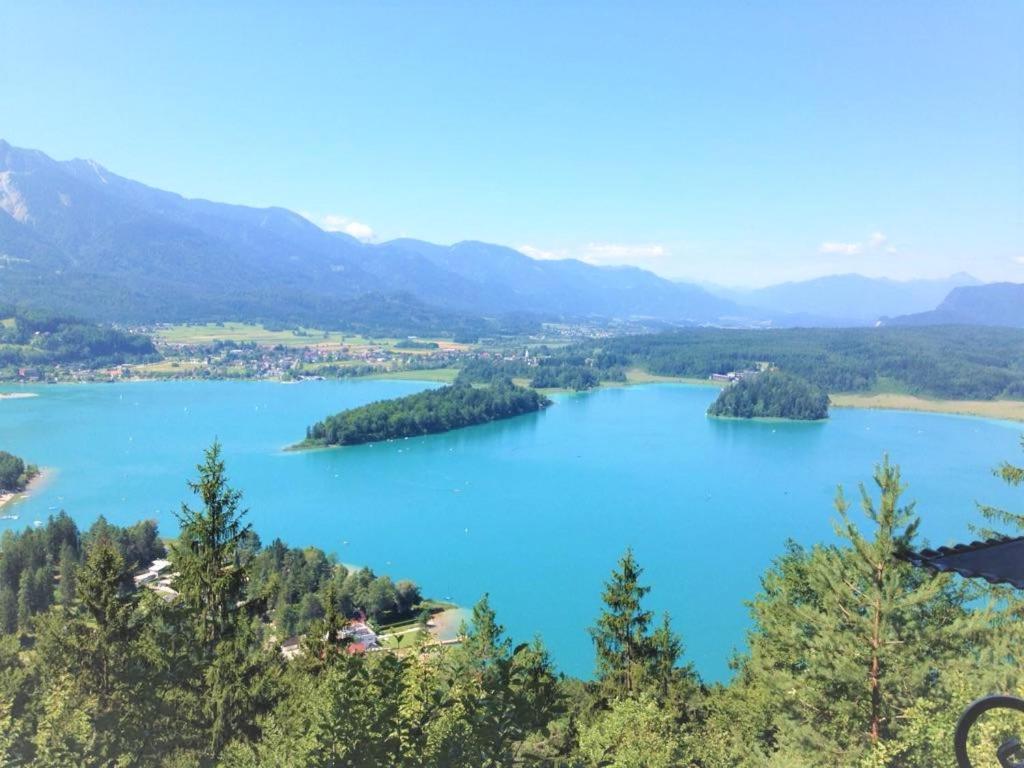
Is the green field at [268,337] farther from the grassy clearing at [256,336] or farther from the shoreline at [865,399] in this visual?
the shoreline at [865,399]

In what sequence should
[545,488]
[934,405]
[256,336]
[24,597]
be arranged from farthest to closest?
[256,336], [934,405], [545,488], [24,597]

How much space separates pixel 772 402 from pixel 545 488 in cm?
2383

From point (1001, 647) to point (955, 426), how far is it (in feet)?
138

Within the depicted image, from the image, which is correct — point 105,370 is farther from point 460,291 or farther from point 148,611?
point 460,291

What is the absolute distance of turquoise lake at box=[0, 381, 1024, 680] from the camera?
1611 centimetres

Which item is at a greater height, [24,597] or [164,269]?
[164,269]

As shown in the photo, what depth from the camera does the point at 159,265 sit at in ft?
412

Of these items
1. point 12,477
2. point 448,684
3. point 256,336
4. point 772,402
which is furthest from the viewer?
point 256,336

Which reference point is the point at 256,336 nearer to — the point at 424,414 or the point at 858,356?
the point at 424,414

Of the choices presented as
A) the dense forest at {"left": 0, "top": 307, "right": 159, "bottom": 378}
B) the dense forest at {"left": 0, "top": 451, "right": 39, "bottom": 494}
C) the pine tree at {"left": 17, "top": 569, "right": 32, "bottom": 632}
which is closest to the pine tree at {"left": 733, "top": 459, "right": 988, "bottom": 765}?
the pine tree at {"left": 17, "top": 569, "right": 32, "bottom": 632}

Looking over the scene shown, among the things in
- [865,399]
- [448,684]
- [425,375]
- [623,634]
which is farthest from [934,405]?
[448,684]

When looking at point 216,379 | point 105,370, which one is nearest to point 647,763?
point 216,379

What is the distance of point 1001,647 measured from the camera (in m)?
3.42

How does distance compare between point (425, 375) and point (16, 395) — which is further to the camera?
point (425, 375)
